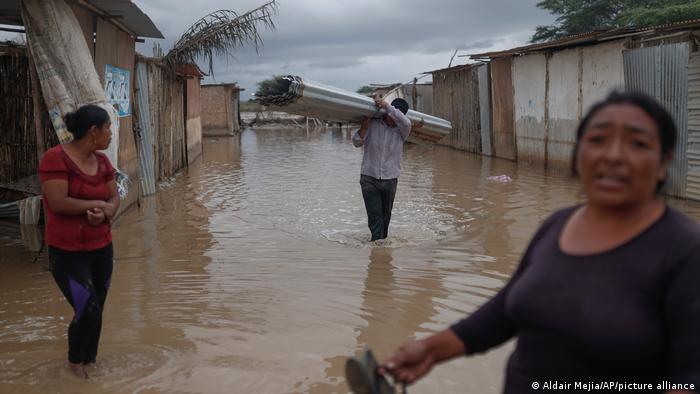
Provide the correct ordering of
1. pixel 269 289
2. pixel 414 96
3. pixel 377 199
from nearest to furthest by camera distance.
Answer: pixel 269 289, pixel 377 199, pixel 414 96

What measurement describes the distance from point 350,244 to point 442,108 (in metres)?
16.1

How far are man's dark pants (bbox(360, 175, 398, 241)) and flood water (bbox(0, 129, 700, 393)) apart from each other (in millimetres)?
223

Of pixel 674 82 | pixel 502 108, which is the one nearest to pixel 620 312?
pixel 674 82

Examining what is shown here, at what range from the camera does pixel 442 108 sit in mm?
22734

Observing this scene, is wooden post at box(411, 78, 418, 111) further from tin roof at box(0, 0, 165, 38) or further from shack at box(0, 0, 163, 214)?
tin roof at box(0, 0, 165, 38)

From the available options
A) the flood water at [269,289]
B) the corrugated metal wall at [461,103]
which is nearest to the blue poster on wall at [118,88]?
the flood water at [269,289]

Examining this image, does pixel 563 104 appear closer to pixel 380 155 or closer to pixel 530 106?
pixel 530 106

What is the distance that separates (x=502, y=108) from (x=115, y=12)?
38.4 ft

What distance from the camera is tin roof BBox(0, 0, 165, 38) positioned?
7.02 meters

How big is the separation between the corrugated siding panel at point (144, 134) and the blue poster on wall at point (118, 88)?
0.80 m

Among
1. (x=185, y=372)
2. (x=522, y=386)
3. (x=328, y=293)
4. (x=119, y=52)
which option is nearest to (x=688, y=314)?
(x=522, y=386)

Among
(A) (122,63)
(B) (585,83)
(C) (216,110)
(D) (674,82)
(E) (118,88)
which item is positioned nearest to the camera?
(E) (118,88)

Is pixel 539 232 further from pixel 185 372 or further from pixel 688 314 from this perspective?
pixel 185 372

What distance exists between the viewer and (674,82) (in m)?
9.75
